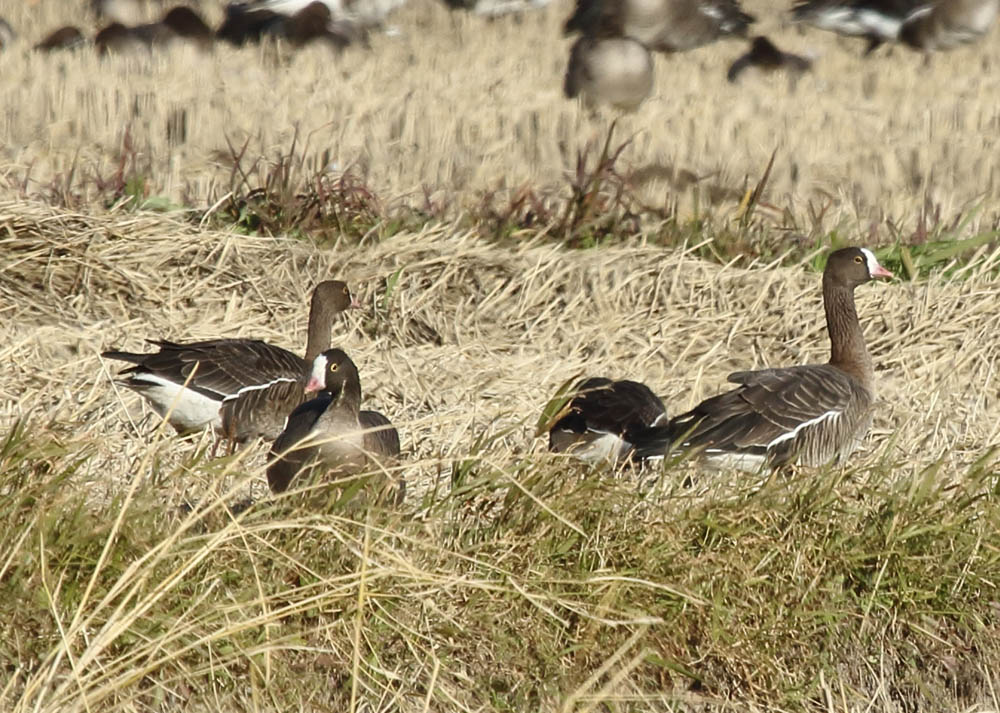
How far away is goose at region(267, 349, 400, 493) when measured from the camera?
468cm

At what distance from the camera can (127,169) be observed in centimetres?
916

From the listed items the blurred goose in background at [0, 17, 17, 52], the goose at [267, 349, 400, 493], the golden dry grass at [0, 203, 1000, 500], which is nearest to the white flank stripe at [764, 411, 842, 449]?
the golden dry grass at [0, 203, 1000, 500]

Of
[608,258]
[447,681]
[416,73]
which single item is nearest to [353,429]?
[447,681]

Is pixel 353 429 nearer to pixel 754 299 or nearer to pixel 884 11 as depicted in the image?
pixel 754 299

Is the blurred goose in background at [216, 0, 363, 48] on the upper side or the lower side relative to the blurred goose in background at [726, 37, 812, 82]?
upper

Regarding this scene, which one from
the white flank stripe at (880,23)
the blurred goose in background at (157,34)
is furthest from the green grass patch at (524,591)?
the white flank stripe at (880,23)

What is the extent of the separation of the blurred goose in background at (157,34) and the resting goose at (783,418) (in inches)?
363

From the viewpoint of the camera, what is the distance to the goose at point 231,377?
5.71 metres

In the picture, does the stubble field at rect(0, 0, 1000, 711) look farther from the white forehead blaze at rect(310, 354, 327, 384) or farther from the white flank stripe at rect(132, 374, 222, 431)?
the white forehead blaze at rect(310, 354, 327, 384)

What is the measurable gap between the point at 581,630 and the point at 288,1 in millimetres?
13137

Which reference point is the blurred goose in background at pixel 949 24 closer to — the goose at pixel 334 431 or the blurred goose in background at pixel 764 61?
the blurred goose in background at pixel 764 61

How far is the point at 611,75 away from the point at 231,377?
7.15 m

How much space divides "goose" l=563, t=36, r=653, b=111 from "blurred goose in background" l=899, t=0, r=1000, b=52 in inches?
159

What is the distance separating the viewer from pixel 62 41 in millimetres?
13633
